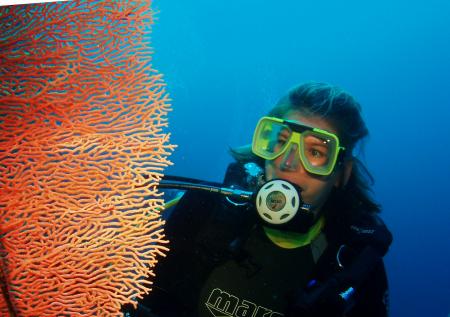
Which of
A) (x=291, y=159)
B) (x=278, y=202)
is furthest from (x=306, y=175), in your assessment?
(x=278, y=202)

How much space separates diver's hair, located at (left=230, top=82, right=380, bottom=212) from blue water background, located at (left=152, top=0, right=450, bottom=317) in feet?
123

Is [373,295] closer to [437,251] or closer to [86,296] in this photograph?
[86,296]

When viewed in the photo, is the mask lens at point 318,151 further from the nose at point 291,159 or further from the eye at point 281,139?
the eye at point 281,139

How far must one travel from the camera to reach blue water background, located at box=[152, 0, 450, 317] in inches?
1748

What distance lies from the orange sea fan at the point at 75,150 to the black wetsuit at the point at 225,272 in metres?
0.84

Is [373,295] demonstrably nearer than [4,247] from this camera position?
No

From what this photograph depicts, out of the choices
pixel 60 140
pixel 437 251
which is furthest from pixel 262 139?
pixel 437 251

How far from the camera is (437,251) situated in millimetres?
40781

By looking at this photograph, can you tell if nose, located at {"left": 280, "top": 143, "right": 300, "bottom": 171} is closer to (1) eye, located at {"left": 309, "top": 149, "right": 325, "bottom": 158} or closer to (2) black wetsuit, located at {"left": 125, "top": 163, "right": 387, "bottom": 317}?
(1) eye, located at {"left": 309, "top": 149, "right": 325, "bottom": 158}

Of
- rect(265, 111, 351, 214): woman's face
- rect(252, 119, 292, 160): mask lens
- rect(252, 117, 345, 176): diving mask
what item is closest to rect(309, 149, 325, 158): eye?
rect(252, 117, 345, 176): diving mask

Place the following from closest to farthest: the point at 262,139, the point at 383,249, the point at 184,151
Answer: the point at 383,249 < the point at 262,139 < the point at 184,151

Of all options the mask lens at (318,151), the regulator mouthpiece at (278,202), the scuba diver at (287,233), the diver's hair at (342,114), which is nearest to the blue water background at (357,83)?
the diver's hair at (342,114)

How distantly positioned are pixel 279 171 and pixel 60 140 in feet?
6.30

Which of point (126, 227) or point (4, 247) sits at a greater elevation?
point (126, 227)
